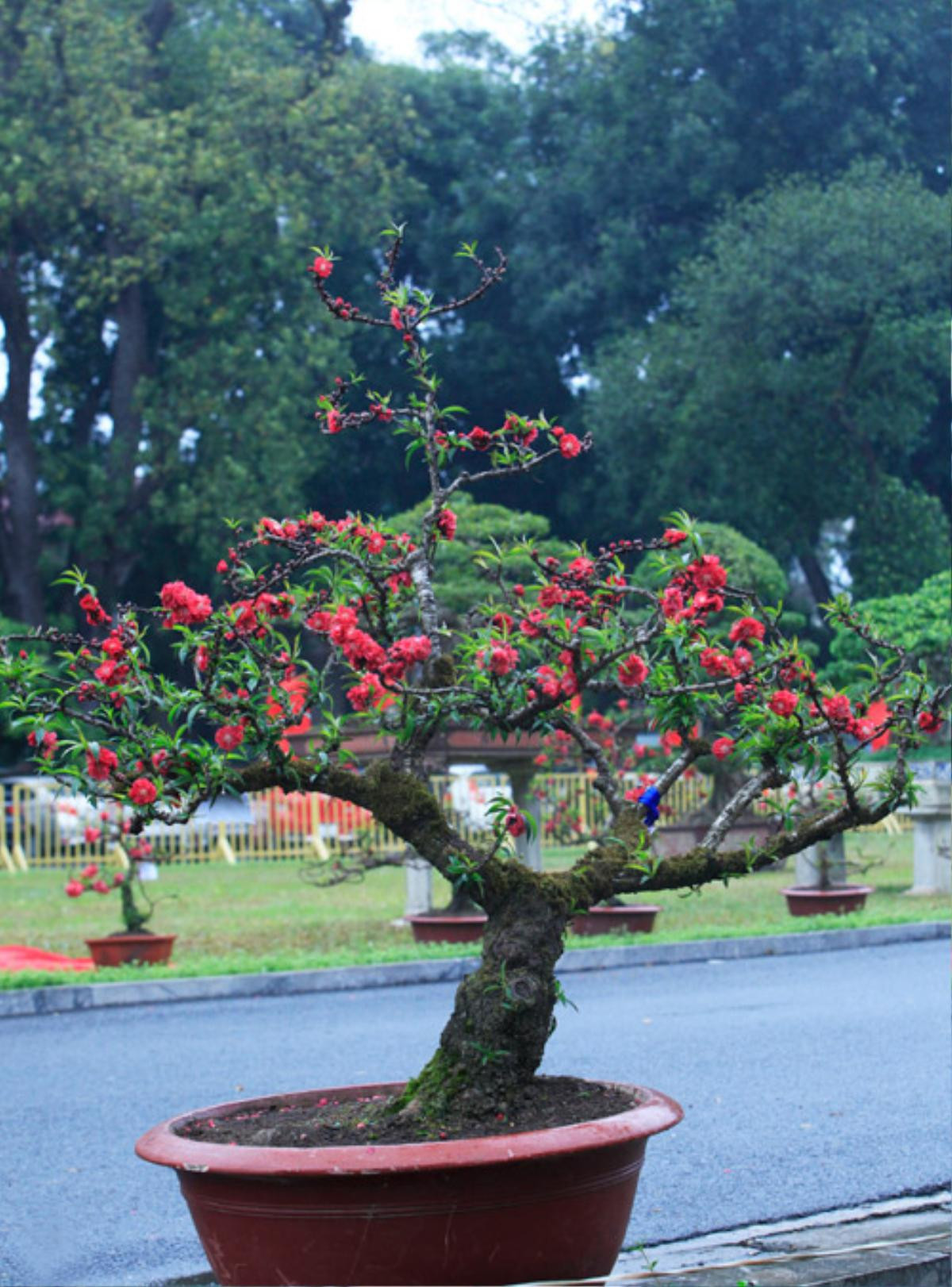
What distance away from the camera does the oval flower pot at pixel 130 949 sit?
440 inches

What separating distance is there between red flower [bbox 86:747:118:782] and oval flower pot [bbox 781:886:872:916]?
37.3 ft

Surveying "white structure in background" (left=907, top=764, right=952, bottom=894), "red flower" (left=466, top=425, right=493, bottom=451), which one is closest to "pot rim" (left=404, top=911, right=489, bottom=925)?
"white structure in background" (left=907, top=764, right=952, bottom=894)

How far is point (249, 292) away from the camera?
28562 mm

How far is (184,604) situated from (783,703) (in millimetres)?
1328

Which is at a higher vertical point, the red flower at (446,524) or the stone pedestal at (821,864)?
the red flower at (446,524)

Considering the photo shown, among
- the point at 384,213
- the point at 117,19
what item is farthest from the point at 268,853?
the point at 117,19

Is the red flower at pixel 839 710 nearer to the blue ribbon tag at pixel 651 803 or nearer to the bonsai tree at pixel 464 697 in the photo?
the bonsai tree at pixel 464 697

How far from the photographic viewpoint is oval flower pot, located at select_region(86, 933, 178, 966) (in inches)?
440

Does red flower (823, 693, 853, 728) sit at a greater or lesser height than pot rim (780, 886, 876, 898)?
greater

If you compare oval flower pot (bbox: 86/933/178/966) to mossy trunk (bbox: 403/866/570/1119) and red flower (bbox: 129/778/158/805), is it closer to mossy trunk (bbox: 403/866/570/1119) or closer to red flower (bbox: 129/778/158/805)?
mossy trunk (bbox: 403/866/570/1119)

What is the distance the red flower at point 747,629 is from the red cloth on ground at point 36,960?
27.8 ft

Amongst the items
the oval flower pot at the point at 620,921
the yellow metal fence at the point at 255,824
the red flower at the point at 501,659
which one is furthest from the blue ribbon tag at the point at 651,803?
the yellow metal fence at the point at 255,824

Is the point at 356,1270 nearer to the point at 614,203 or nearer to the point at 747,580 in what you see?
the point at 747,580

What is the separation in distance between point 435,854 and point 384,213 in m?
27.1
